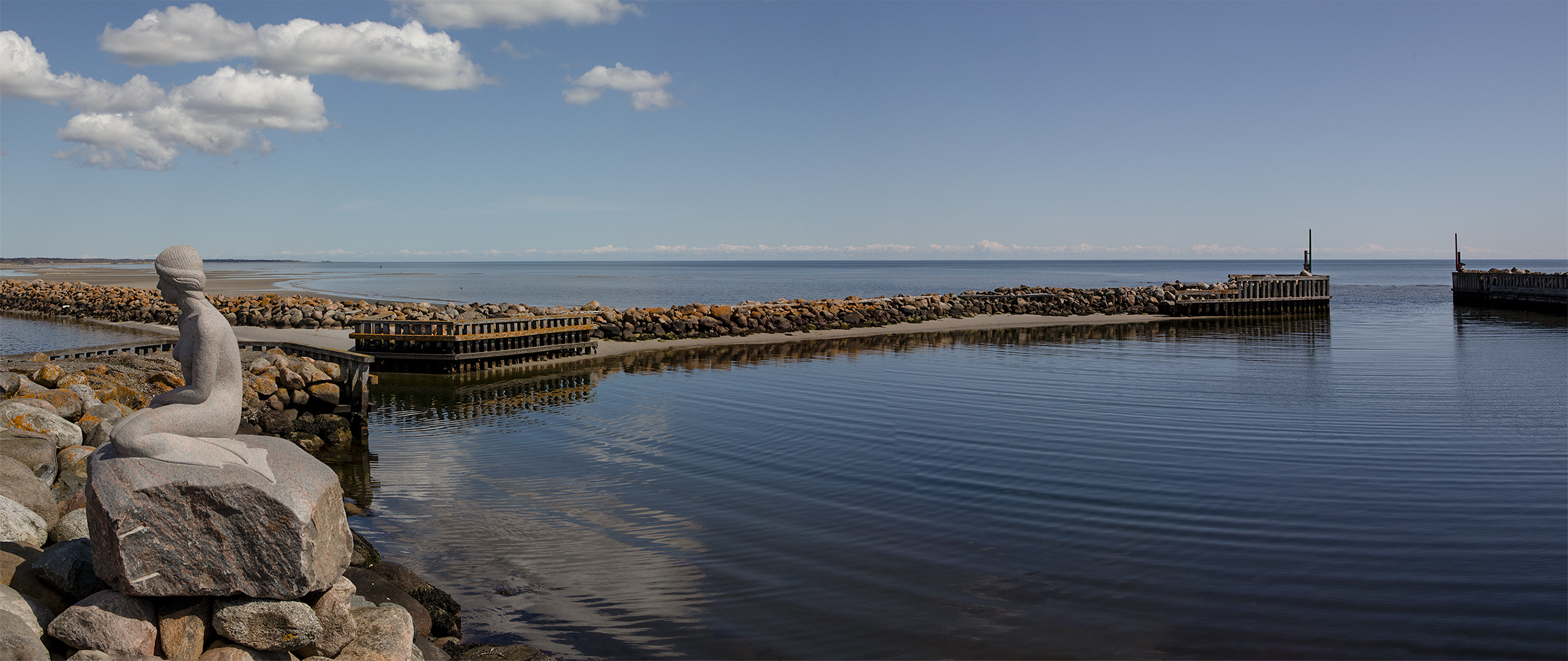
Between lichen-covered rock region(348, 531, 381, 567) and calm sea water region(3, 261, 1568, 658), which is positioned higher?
lichen-covered rock region(348, 531, 381, 567)

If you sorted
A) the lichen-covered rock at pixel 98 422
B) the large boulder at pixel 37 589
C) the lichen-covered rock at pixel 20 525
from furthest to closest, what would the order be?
the lichen-covered rock at pixel 98 422 < the lichen-covered rock at pixel 20 525 < the large boulder at pixel 37 589

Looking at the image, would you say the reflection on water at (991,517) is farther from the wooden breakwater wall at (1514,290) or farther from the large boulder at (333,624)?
the wooden breakwater wall at (1514,290)

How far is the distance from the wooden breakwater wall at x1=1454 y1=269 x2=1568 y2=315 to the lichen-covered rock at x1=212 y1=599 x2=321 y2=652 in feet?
201

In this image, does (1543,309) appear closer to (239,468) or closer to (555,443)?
(555,443)

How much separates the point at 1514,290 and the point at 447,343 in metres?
62.2

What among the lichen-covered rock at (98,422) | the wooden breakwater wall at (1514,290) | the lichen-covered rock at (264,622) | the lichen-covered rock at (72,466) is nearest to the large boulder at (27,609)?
the lichen-covered rock at (264,622)

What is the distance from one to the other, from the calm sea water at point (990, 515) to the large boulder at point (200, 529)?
7.14ft

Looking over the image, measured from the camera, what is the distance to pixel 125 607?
579 cm

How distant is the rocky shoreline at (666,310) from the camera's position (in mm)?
34531

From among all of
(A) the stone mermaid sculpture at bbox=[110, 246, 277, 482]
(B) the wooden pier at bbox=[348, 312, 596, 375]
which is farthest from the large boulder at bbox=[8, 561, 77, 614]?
(B) the wooden pier at bbox=[348, 312, 596, 375]

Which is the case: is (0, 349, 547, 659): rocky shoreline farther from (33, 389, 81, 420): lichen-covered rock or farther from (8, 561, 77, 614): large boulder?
(33, 389, 81, 420): lichen-covered rock

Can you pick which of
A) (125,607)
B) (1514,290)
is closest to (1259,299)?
(1514,290)

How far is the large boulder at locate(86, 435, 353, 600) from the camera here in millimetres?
5609

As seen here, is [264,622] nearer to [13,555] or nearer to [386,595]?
[386,595]
